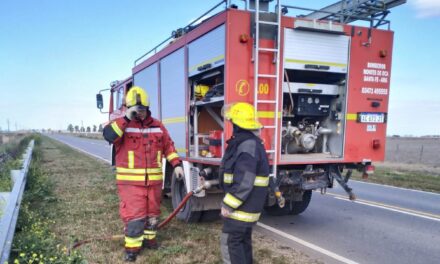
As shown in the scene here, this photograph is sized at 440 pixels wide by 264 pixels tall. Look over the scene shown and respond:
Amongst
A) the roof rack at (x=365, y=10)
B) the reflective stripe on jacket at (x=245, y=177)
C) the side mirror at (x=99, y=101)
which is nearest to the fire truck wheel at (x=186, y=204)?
the reflective stripe on jacket at (x=245, y=177)

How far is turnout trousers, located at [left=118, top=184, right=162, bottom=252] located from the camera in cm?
412

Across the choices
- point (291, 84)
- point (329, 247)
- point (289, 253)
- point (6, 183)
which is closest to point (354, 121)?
point (291, 84)

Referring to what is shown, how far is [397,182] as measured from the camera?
1086 cm

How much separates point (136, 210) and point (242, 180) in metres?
1.76

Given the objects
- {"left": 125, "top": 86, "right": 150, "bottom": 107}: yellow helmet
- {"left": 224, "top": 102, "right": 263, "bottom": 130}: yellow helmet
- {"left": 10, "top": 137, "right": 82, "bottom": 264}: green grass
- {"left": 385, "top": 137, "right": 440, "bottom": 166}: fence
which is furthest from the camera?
{"left": 385, "top": 137, "right": 440, "bottom": 166}: fence

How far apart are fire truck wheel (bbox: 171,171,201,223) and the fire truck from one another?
2cm

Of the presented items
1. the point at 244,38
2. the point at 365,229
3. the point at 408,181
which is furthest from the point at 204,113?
the point at 408,181

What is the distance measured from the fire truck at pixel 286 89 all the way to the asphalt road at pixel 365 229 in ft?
2.14

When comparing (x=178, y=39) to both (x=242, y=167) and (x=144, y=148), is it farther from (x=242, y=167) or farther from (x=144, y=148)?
(x=242, y=167)

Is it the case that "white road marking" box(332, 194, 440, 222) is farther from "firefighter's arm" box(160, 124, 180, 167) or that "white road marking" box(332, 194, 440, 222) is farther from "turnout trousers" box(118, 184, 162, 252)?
"turnout trousers" box(118, 184, 162, 252)

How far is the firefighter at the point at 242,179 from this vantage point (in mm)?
3033

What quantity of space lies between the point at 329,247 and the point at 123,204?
2918 mm

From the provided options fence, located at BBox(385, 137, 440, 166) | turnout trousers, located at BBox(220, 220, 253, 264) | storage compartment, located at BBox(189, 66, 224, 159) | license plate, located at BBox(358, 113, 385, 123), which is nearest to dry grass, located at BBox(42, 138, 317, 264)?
turnout trousers, located at BBox(220, 220, 253, 264)

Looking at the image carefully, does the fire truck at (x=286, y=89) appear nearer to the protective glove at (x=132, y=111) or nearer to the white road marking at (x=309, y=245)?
the white road marking at (x=309, y=245)
